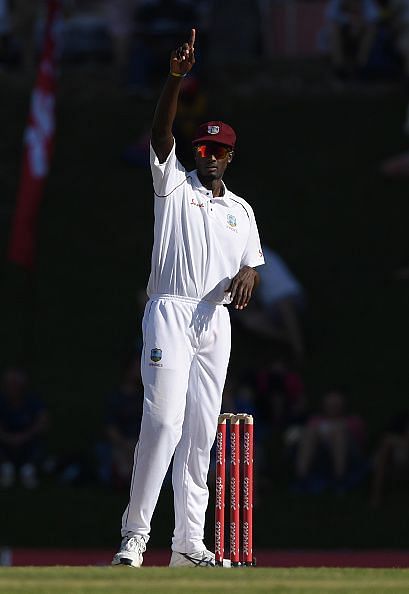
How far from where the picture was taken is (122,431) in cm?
1432

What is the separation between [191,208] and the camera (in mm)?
7969

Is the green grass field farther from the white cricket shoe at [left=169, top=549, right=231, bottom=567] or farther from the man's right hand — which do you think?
the man's right hand

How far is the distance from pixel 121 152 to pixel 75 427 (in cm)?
499

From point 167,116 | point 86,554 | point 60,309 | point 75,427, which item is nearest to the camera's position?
point 167,116

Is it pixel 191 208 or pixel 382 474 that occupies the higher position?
pixel 191 208

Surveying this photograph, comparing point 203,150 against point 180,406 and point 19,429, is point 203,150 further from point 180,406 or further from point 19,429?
point 19,429

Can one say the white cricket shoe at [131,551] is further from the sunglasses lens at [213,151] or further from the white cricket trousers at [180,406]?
the sunglasses lens at [213,151]

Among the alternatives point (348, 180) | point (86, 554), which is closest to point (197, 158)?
point (86, 554)

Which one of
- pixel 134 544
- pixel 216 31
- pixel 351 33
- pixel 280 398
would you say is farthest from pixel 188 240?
pixel 216 31

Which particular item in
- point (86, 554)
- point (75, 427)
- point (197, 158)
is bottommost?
point (86, 554)

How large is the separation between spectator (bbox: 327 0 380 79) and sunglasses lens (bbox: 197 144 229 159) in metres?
12.2

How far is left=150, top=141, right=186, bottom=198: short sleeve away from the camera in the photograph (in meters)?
7.91

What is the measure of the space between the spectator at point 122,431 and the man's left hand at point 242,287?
6.37 meters

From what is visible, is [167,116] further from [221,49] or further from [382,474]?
[221,49]
